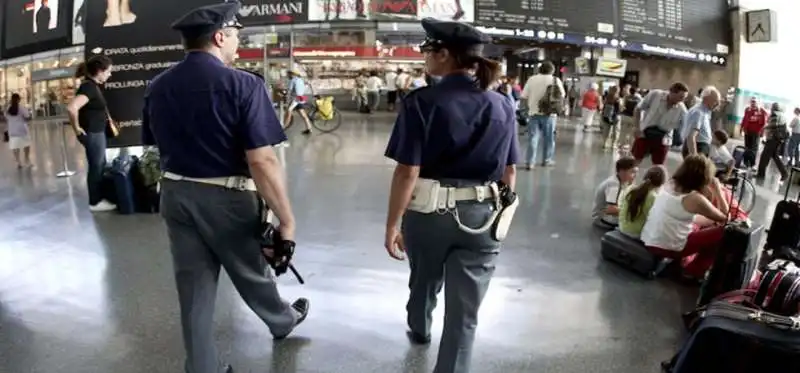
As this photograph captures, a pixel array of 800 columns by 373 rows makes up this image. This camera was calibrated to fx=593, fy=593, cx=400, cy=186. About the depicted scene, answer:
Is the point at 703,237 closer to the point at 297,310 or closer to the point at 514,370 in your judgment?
the point at 514,370

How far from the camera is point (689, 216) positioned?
387cm

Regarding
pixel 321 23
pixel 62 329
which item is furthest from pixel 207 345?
pixel 321 23

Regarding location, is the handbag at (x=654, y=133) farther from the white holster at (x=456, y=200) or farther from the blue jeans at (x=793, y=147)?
the blue jeans at (x=793, y=147)

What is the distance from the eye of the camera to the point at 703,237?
3.93 metres

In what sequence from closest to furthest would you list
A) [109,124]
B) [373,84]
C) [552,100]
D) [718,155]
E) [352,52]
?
[109,124]
[718,155]
[552,100]
[352,52]
[373,84]

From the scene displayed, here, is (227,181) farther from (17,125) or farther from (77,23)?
(17,125)

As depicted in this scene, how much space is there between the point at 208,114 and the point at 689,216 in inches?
124

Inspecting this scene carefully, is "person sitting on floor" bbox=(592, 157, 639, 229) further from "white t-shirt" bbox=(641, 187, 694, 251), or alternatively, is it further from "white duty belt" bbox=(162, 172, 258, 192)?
"white duty belt" bbox=(162, 172, 258, 192)

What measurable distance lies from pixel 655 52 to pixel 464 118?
10.9 m

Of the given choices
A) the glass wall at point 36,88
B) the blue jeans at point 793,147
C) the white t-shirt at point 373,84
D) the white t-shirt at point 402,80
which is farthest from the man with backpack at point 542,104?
the glass wall at point 36,88

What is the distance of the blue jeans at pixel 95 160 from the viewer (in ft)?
18.2

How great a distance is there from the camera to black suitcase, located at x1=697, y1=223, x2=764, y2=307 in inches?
125

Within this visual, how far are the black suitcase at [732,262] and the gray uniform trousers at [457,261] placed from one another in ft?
5.46

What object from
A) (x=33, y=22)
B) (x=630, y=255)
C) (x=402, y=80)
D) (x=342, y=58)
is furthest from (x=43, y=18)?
(x=630, y=255)
